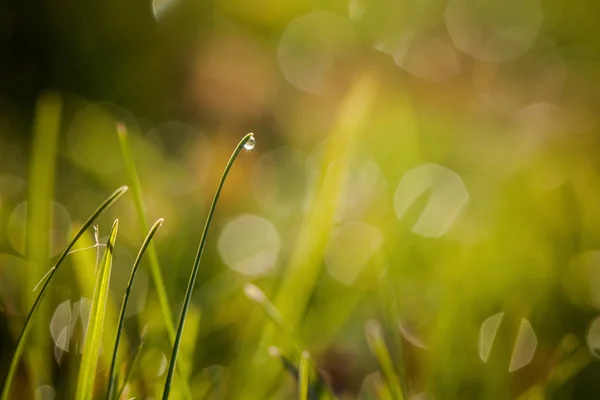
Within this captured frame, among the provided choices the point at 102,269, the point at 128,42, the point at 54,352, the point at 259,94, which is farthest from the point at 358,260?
the point at 128,42

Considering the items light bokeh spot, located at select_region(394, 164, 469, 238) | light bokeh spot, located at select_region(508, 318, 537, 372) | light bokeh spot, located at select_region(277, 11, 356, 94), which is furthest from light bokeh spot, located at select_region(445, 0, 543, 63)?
light bokeh spot, located at select_region(508, 318, 537, 372)

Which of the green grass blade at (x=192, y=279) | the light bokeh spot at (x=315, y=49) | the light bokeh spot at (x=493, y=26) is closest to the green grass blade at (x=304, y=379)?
the green grass blade at (x=192, y=279)

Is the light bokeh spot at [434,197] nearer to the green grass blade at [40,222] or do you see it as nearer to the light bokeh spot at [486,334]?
the light bokeh spot at [486,334]

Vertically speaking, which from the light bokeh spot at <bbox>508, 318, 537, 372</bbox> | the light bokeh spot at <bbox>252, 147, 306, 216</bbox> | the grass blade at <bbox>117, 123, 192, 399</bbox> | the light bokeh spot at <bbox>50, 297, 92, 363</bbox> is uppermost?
the grass blade at <bbox>117, 123, 192, 399</bbox>

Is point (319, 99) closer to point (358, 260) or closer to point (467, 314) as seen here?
point (358, 260)

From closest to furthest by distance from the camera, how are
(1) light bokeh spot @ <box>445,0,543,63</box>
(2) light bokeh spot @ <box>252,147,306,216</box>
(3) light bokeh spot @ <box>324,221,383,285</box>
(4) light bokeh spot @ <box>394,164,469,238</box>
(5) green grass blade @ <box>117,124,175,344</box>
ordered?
(5) green grass blade @ <box>117,124,175,344</box>, (3) light bokeh spot @ <box>324,221,383,285</box>, (4) light bokeh spot @ <box>394,164,469,238</box>, (2) light bokeh spot @ <box>252,147,306,216</box>, (1) light bokeh spot @ <box>445,0,543,63</box>

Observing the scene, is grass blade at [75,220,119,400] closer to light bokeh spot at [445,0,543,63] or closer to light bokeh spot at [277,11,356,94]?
light bokeh spot at [277,11,356,94]

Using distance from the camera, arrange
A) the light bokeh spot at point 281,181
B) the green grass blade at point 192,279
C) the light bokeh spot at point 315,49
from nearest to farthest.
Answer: the green grass blade at point 192,279
the light bokeh spot at point 281,181
the light bokeh spot at point 315,49

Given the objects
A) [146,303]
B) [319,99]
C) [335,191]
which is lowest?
[319,99]
